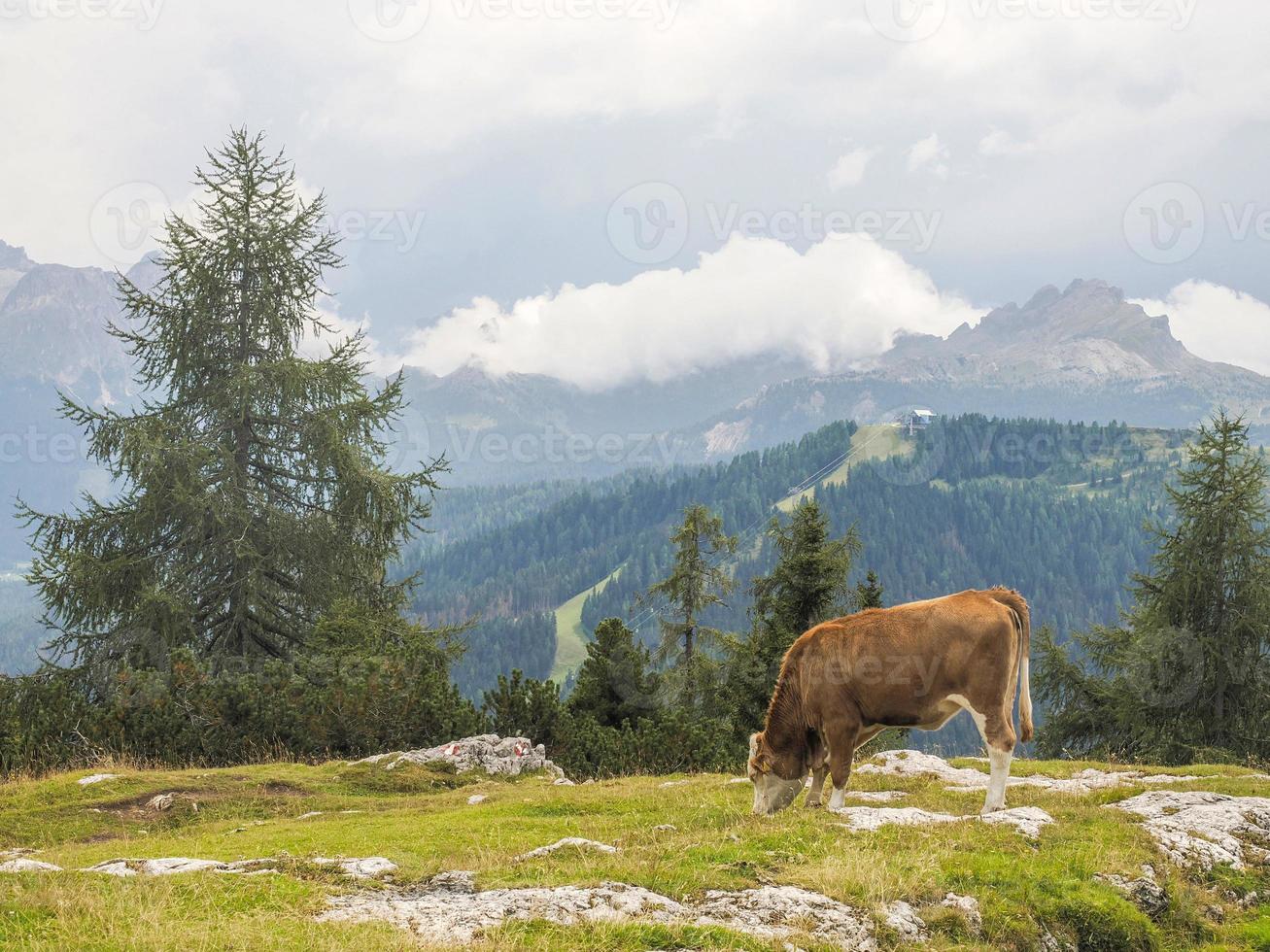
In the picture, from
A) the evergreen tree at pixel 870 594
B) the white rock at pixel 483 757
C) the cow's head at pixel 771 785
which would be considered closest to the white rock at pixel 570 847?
the cow's head at pixel 771 785

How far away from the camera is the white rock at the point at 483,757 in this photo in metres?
19.5

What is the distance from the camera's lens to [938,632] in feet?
42.6

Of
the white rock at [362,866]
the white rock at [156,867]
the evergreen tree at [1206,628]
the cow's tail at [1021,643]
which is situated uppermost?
the cow's tail at [1021,643]

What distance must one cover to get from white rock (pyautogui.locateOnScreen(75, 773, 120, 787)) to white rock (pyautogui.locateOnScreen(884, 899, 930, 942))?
1431cm

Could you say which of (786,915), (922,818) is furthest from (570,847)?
(922,818)

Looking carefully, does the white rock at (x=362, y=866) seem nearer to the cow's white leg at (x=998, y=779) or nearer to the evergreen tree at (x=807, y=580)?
the cow's white leg at (x=998, y=779)

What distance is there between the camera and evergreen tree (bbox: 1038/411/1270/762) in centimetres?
3130

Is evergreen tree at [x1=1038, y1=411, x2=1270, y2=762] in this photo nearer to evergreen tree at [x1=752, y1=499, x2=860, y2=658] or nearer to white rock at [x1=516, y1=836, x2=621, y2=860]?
evergreen tree at [x1=752, y1=499, x2=860, y2=658]

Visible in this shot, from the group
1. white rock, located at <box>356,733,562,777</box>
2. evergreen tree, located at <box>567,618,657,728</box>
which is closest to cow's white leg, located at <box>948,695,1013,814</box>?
white rock, located at <box>356,733,562,777</box>

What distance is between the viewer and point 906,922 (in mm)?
8414

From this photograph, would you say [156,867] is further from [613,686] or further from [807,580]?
[807,580]

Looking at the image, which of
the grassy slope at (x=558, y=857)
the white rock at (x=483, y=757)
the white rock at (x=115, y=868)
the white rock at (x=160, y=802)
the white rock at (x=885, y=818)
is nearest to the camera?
the grassy slope at (x=558, y=857)

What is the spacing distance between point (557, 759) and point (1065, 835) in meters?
13.9

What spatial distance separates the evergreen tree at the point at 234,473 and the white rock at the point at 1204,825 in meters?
22.3
